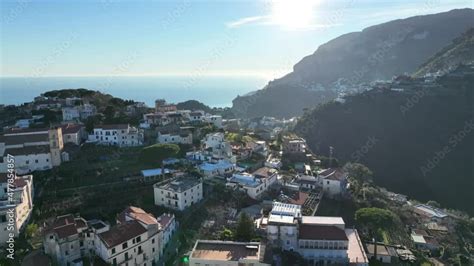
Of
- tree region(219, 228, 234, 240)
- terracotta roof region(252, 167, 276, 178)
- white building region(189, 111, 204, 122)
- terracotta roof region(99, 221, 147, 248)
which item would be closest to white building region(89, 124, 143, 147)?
white building region(189, 111, 204, 122)

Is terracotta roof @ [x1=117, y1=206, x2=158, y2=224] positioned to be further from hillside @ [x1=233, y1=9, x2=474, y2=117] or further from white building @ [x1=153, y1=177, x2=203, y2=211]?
hillside @ [x1=233, y1=9, x2=474, y2=117]

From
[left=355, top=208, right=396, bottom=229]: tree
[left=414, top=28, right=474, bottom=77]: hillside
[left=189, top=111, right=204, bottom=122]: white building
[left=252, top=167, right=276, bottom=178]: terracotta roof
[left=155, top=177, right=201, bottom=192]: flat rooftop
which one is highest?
[left=414, top=28, right=474, bottom=77]: hillside

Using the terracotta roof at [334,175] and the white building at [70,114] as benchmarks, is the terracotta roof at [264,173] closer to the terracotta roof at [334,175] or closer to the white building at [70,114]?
the terracotta roof at [334,175]

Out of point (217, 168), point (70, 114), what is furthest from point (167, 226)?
point (70, 114)

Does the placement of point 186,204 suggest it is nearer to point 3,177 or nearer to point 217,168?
point 217,168

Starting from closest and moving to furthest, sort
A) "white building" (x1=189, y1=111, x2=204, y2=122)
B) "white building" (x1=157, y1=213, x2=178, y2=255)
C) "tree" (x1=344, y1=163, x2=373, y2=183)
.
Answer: "white building" (x1=157, y1=213, x2=178, y2=255) < "tree" (x1=344, y1=163, x2=373, y2=183) < "white building" (x1=189, y1=111, x2=204, y2=122)

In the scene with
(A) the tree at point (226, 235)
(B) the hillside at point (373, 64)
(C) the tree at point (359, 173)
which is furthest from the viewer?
(B) the hillside at point (373, 64)

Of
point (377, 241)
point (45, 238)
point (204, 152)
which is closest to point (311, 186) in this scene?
point (377, 241)

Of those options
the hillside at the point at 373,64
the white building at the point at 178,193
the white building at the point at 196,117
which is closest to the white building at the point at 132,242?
the white building at the point at 178,193

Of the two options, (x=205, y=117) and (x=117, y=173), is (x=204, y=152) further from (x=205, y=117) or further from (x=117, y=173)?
(x=205, y=117)
